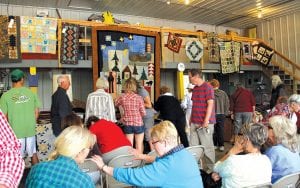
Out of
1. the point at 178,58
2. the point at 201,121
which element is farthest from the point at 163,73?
the point at 201,121

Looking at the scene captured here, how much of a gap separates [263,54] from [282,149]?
28.1 ft

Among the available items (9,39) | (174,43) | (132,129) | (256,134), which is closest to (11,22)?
(9,39)

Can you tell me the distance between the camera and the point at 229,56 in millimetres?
9742

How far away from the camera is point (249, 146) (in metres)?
2.51

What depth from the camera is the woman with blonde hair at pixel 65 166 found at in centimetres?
164

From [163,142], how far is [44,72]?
716cm

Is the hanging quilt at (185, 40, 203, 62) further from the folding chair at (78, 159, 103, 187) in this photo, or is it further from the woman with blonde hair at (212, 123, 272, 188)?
the woman with blonde hair at (212, 123, 272, 188)

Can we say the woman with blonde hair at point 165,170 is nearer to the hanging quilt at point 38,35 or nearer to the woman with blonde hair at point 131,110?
the woman with blonde hair at point 131,110

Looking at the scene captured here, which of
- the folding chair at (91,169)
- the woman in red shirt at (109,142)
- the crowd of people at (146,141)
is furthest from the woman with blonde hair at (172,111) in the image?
the folding chair at (91,169)

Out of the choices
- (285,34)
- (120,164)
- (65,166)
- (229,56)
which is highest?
A: (285,34)

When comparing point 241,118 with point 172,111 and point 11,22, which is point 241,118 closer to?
point 172,111

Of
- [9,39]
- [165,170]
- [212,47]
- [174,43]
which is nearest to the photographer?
[165,170]

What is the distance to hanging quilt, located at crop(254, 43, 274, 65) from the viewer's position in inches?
414

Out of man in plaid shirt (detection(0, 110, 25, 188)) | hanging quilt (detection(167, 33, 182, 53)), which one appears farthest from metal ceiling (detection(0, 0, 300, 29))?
man in plaid shirt (detection(0, 110, 25, 188))
